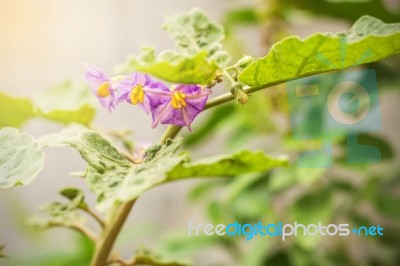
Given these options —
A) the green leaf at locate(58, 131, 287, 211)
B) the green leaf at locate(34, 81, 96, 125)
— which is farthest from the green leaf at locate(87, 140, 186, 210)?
the green leaf at locate(34, 81, 96, 125)

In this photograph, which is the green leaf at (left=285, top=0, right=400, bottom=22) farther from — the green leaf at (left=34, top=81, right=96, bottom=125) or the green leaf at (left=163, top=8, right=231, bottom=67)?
the green leaf at (left=34, top=81, right=96, bottom=125)

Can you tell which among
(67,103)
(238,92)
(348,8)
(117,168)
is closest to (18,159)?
(117,168)

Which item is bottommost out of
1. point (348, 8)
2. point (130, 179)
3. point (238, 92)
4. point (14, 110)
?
point (130, 179)

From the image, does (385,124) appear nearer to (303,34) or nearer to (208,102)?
(303,34)

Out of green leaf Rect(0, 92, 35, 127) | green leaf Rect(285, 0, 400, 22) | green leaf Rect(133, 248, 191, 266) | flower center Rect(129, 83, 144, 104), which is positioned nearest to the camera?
flower center Rect(129, 83, 144, 104)

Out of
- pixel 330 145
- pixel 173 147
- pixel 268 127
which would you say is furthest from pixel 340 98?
pixel 173 147

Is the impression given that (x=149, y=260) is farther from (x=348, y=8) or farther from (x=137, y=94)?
(x=348, y=8)
